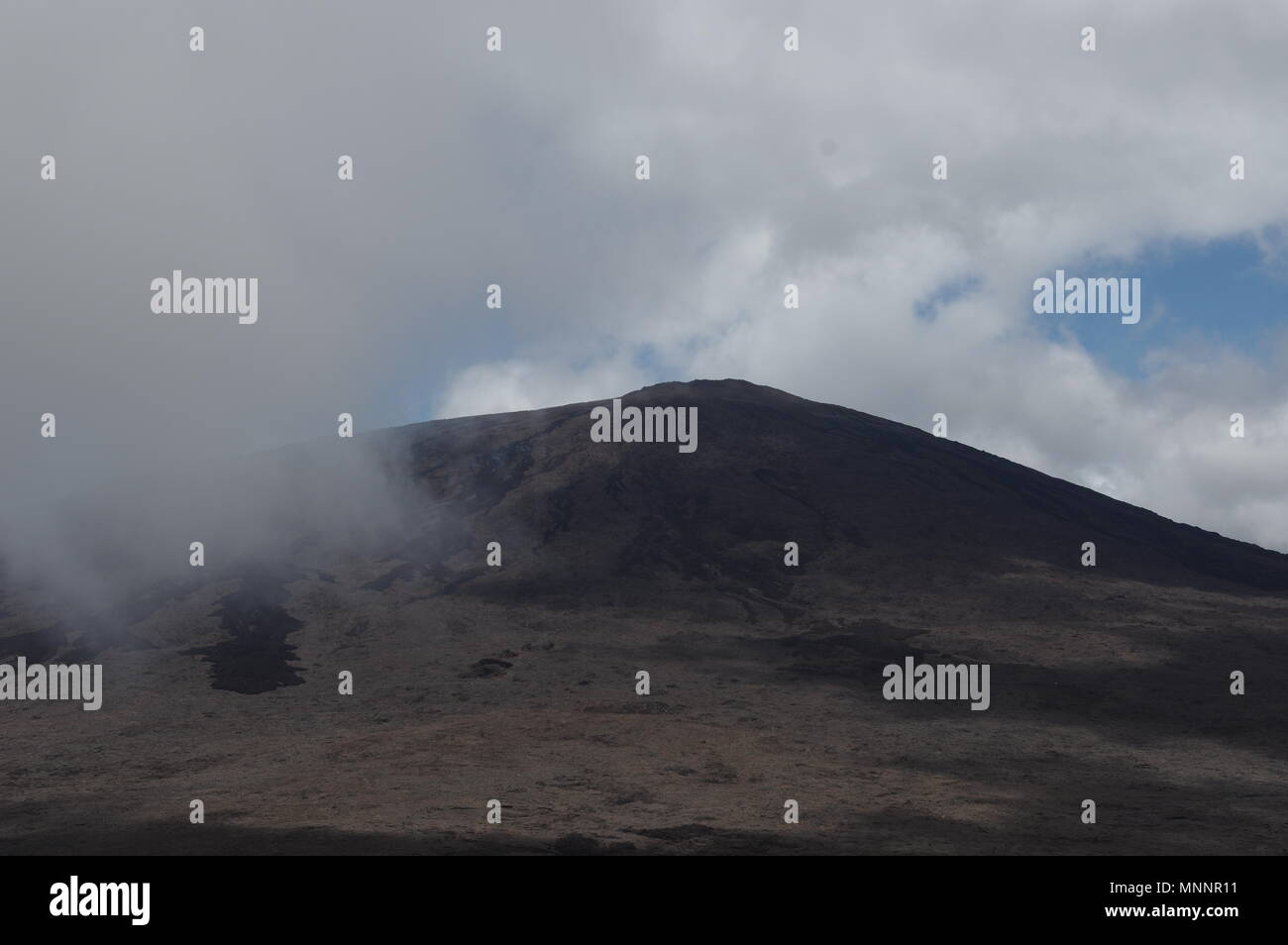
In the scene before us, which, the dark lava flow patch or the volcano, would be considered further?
the dark lava flow patch

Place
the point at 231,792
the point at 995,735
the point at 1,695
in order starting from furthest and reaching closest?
the point at 1,695 < the point at 995,735 < the point at 231,792

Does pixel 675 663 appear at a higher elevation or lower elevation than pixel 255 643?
lower

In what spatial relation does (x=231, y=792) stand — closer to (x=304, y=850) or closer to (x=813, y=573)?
(x=304, y=850)

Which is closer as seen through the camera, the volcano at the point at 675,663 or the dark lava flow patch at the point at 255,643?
the volcano at the point at 675,663

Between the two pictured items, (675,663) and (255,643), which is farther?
(255,643)

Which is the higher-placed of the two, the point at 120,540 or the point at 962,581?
the point at 120,540
